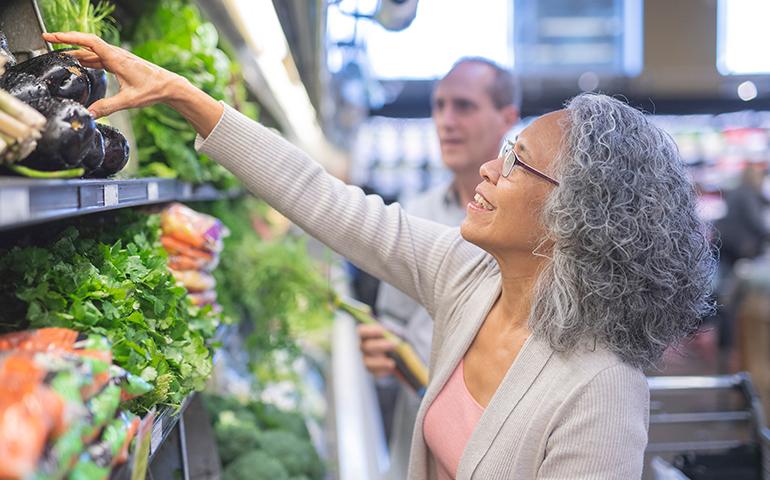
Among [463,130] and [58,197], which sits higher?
[58,197]

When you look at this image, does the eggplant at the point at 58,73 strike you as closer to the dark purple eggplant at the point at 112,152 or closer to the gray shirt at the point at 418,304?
the dark purple eggplant at the point at 112,152

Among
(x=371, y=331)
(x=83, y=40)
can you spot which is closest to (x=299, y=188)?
(x=83, y=40)

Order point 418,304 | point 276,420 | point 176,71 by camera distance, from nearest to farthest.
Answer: point 176,71
point 418,304
point 276,420

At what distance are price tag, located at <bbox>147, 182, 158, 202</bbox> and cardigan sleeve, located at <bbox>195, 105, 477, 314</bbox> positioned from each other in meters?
0.13

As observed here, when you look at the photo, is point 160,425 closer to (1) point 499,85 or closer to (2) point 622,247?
(2) point 622,247

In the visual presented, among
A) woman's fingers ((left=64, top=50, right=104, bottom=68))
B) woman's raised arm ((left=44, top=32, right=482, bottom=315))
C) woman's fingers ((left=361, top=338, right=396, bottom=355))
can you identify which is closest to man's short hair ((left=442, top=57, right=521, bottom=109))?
woman's fingers ((left=361, top=338, right=396, bottom=355))

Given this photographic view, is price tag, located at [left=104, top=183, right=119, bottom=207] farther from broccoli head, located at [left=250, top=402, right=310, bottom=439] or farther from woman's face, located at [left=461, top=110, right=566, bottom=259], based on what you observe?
broccoli head, located at [left=250, top=402, right=310, bottom=439]

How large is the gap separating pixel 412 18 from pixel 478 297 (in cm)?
140

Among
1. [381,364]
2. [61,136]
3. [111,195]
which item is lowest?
[381,364]

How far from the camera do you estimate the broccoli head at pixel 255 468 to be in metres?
2.51

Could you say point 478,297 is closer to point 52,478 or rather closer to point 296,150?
point 296,150

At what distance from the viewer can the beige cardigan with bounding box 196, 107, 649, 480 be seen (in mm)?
1402

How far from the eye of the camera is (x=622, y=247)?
1462 millimetres

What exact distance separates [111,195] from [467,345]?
85 centimetres
